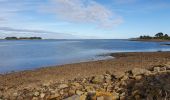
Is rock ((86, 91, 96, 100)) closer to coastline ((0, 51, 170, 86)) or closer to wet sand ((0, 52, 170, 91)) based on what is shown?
wet sand ((0, 52, 170, 91))

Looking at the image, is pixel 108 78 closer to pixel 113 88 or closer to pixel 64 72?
pixel 113 88

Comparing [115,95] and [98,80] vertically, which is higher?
[98,80]

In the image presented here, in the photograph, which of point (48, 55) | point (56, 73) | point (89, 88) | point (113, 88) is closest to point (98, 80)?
point (89, 88)

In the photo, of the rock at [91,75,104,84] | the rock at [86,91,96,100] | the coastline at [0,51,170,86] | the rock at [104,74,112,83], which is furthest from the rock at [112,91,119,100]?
the coastline at [0,51,170,86]

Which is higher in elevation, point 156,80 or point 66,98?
point 156,80

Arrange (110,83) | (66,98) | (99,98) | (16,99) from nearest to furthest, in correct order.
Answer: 1. (99,98)
2. (66,98)
3. (110,83)
4. (16,99)

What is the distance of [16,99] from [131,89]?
17.0 feet

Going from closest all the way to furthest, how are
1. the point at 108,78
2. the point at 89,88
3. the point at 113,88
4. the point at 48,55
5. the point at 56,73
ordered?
the point at 113,88 → the point at 89,88 → the point at 108,78 → the point at 56,73 → the point at 48,55

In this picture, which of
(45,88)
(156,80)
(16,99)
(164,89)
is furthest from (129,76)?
(16,99)

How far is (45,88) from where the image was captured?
47.0ft

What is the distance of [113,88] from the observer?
12.3 m

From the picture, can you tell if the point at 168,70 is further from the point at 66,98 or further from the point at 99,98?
the point at 66,98

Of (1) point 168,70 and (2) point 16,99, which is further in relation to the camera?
(2) point 16,99

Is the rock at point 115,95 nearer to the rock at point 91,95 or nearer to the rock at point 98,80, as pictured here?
the rock at point 91,95
